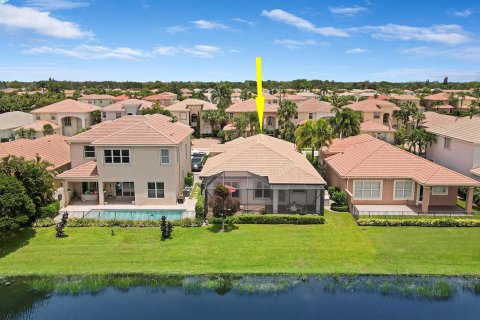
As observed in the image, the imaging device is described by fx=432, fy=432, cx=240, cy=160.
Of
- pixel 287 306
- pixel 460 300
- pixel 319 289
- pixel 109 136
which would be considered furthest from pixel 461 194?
pixel 109 136

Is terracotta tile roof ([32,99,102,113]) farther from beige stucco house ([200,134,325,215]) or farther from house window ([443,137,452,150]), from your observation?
house window ([443,137,452,150])

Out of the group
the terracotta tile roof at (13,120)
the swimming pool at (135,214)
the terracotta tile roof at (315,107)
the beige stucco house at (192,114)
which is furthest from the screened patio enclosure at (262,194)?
the terracotta tile roof at (13,120)

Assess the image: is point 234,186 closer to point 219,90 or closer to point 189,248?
point 189,248

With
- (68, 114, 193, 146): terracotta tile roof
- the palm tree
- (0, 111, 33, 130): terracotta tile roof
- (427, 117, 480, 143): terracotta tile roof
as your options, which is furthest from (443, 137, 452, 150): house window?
(0, 111, 33, 130): terracotta tile roof

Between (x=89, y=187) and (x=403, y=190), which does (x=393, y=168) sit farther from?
(x=89, y=187)

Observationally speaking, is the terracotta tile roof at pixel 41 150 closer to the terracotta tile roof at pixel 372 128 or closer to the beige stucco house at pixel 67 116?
the beige stucco house at pixel 67 116

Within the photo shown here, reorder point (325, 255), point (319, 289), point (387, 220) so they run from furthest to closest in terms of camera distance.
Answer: point (387, 220) < point (325, 255) < point (319, 289)
